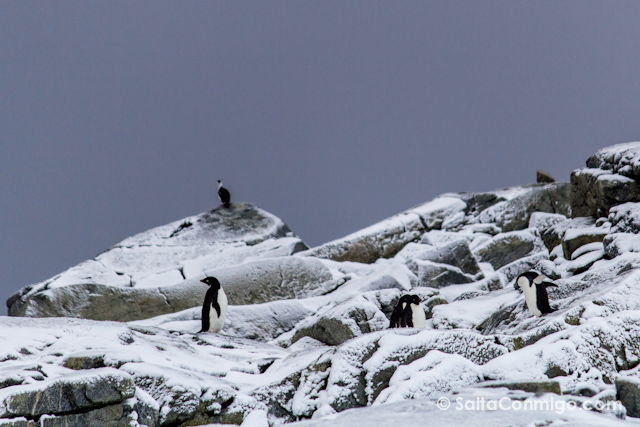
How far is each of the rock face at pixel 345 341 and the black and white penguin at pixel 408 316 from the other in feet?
1.21

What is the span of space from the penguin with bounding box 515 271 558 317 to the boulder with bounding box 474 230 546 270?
11040 mm

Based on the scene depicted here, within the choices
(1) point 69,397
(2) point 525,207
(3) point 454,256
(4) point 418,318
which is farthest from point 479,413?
(2) point 525,207

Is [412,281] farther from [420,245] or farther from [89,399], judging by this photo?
[89,399]

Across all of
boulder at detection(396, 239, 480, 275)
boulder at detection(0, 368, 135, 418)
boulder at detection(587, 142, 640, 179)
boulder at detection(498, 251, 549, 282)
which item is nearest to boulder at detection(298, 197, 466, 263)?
boulder at detection(396, 239, 480, 275)

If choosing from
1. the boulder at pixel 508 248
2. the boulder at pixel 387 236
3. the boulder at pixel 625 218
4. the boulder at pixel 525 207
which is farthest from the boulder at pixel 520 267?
the boulder at pixel 525 207

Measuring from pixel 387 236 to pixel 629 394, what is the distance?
2083 cm

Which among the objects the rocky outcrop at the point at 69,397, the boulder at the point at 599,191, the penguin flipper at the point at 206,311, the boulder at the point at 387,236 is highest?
the boulder at the point at 387,236

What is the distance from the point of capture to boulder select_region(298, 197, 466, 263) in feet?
90.0

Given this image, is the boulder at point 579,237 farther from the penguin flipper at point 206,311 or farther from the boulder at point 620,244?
the penguin flipper at point 206,311

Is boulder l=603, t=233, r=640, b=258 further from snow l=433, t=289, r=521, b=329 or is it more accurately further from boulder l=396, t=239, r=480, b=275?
boulder l=396, t=239, r=480, b=275

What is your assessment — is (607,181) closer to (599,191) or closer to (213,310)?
(599,191)

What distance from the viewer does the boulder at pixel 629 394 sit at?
7.81 meters

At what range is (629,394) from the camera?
7.92 meters

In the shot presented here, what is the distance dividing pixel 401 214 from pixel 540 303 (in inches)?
676
